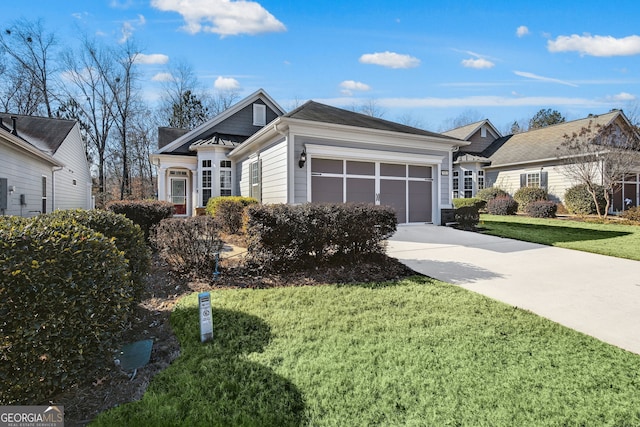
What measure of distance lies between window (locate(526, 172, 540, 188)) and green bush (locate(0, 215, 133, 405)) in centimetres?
2208

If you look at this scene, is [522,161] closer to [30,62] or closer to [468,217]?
[468,217]

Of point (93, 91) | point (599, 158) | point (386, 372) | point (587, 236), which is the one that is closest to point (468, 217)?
point (587, 236)

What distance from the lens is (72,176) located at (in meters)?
18.5

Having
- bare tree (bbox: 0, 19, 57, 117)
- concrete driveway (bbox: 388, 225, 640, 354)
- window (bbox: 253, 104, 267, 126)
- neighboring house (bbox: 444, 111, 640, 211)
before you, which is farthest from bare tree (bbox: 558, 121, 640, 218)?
bare tree (bbox: 0, 19, 57, 117)

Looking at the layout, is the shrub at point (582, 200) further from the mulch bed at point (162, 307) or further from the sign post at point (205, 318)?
the sign post at point (205, 318)

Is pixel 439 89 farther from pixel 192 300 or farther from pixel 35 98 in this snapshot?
pixel 35 98

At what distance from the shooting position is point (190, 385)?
2.48m

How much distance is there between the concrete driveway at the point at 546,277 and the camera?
3.76 m

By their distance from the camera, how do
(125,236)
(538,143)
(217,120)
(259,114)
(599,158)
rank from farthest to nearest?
(538,143)
(259,114)
(217,120)
(599,158)
(125,236)

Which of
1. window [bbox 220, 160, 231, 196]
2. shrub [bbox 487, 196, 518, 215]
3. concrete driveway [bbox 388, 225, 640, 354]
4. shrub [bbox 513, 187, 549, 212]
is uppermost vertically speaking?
window [bbox 220, 160, 231, 196]

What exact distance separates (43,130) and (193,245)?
16.5 metres

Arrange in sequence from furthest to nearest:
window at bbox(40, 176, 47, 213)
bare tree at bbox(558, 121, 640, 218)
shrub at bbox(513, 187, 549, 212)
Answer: shrub at bbox(513, 187, 549, 212) → bare tree at bbox(558, 121, 640, 218) → window at bbox(40, 176, 47, 213)

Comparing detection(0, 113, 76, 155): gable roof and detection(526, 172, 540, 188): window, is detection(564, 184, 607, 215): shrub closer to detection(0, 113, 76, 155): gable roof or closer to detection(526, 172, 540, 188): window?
detection(526, 172, 540, 188): window

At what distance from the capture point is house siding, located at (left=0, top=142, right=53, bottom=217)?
32.5 ft
